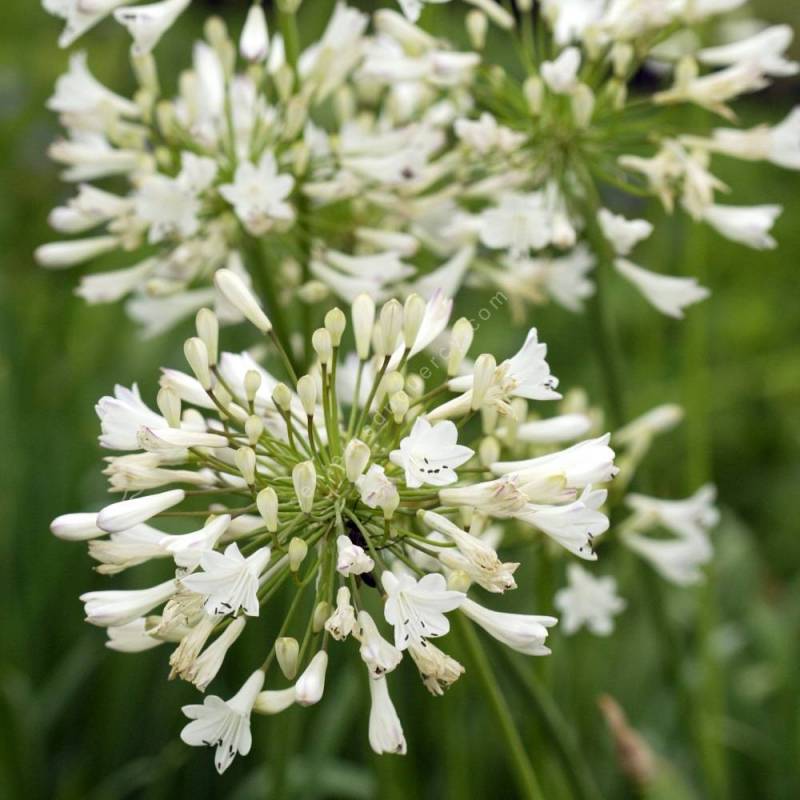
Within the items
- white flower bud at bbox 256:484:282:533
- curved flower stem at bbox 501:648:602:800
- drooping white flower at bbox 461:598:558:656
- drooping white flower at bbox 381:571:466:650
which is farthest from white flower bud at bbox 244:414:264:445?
curved flower stem at bbox 501:648:602:800

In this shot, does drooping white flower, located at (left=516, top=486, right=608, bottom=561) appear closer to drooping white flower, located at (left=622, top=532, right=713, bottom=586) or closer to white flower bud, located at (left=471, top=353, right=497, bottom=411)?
white flower bud, located at (left=471, top=353, right=497, bottom=411)

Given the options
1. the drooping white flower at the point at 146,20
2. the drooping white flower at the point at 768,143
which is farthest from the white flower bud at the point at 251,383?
the drooping white flower at the point at 768,143

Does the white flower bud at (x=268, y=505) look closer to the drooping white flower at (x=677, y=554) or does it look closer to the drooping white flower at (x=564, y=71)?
the drooping white flower at (x=564, y=71)

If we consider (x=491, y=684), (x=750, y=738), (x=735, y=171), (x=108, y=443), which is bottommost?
(x=735, y=171)

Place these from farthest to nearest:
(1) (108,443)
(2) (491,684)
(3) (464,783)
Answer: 1. (3) (464,783)
2. (2) (491,684)
3. (1) (108,443)

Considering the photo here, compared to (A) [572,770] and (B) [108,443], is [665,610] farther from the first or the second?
(B) [108,443]

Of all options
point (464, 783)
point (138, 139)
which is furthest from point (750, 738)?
point (138, 139)

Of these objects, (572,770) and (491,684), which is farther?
(572,770)
